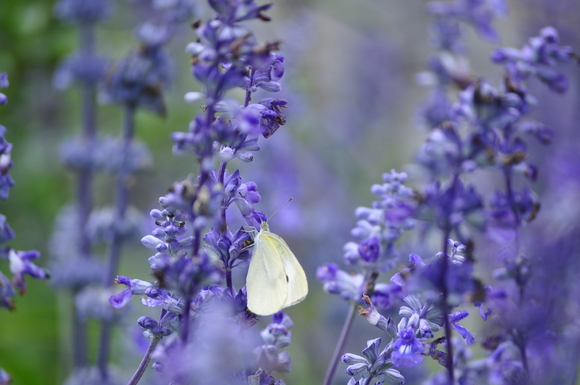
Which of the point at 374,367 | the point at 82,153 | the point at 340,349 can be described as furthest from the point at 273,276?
the point at 82,153

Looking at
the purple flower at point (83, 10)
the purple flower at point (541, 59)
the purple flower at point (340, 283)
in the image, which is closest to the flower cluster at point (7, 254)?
the purple flower at point (340, 283)

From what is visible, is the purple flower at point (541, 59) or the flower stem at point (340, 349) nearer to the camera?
the flower stem at point (340, 349)

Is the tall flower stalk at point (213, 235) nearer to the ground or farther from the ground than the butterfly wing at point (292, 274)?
farther from the ground

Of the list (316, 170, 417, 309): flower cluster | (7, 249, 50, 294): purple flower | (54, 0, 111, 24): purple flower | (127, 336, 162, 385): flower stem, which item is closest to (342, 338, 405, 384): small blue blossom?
(316, 170, 417, 309): flower cluster

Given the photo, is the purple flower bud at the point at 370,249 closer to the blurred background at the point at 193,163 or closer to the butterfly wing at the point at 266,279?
the butterfly wing at the point at 266,279

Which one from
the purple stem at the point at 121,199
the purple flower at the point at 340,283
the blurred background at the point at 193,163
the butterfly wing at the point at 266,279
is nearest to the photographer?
the butterfly wing at the point at 266,279

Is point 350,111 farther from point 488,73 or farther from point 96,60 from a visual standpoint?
point 96,60

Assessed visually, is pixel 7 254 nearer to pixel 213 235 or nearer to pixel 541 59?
pixel 213 235
